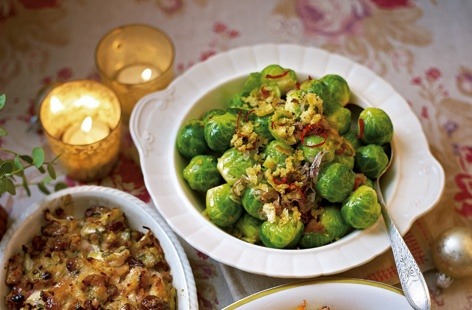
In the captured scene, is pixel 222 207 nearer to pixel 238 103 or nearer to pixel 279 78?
pixel 238 103

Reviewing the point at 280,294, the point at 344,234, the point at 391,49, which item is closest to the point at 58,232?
the point at 280,294

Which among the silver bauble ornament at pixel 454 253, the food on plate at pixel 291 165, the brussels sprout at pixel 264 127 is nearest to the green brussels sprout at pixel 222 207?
the food on plate at pixel 291 165

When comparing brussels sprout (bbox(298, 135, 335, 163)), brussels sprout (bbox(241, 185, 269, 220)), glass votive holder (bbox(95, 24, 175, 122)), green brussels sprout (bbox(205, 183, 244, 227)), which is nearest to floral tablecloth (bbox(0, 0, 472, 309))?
glass votive holder (bbox(95, 24, 175, 122))

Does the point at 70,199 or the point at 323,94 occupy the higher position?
the point at 323,94

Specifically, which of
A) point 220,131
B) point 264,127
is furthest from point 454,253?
point 220,131

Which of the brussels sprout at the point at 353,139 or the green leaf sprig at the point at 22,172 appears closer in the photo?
the green leaf sprig at the point at 22,172

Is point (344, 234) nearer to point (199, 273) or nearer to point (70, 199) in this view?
point (199, 273)

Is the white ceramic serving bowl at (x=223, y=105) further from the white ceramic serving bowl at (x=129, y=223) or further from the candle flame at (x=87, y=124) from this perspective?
the candle flame at (x=87, y=124)
